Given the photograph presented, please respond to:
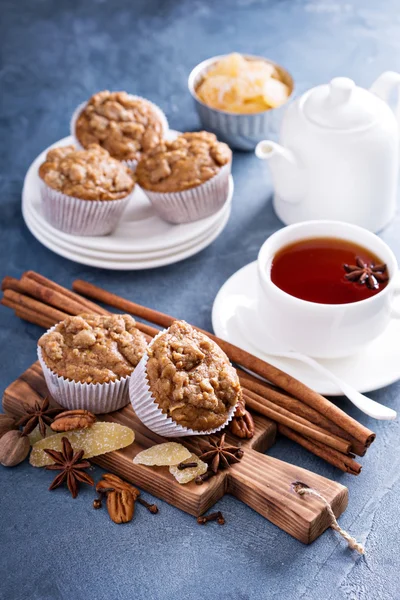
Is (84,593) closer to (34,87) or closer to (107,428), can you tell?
(107,428)

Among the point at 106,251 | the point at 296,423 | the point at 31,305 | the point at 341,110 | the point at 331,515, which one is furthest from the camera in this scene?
the point at 106,251

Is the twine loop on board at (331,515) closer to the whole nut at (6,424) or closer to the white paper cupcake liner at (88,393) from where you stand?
the white paper cupcake liner at (88,393)

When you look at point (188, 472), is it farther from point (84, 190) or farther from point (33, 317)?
point (84, 190)

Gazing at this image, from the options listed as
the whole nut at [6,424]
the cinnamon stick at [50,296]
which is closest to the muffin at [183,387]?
the whole nut at [6,424]

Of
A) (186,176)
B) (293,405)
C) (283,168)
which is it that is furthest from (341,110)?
(293,405)

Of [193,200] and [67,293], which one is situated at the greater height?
[193,200]

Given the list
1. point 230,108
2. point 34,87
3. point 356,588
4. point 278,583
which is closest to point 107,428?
point 278,583
